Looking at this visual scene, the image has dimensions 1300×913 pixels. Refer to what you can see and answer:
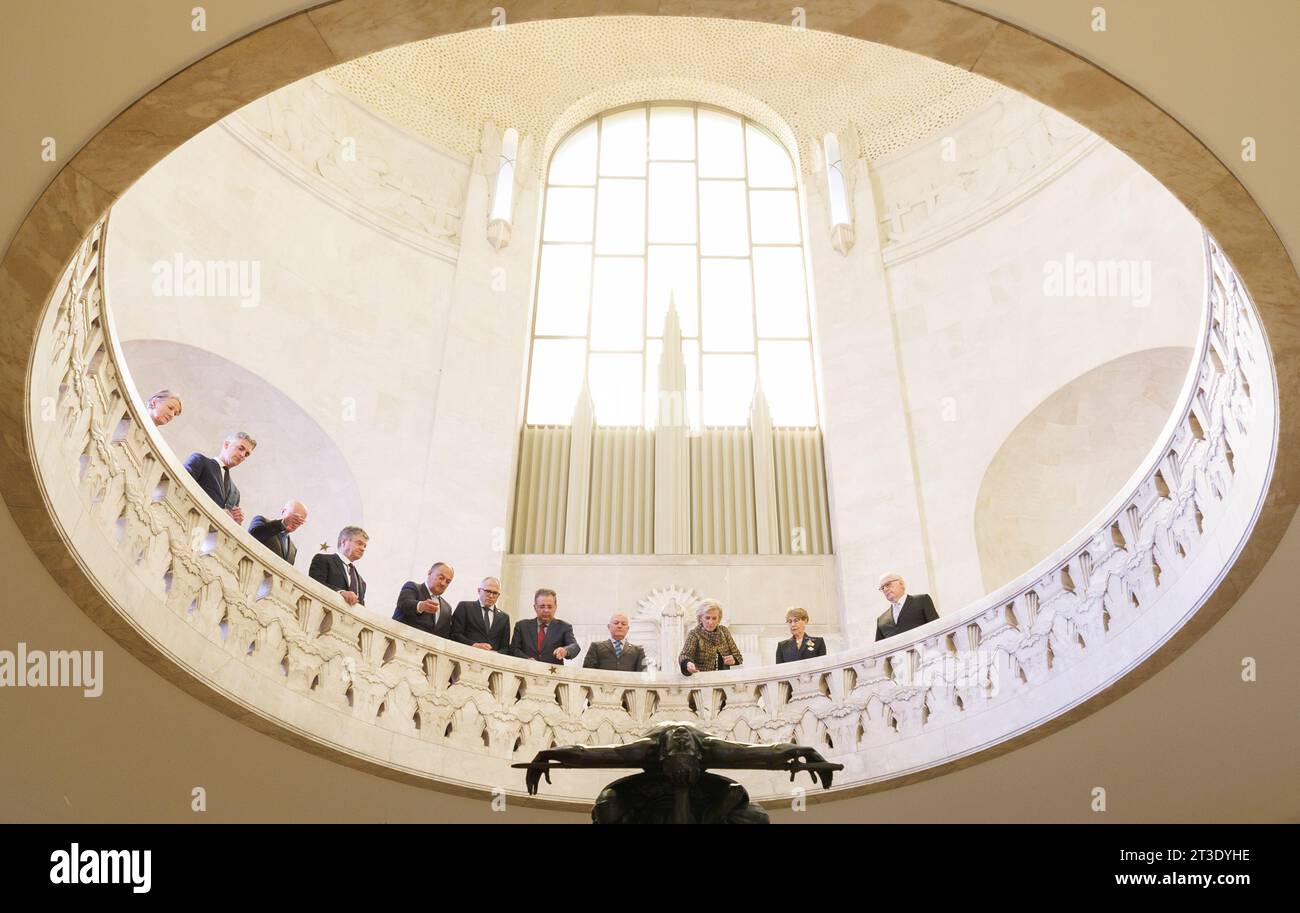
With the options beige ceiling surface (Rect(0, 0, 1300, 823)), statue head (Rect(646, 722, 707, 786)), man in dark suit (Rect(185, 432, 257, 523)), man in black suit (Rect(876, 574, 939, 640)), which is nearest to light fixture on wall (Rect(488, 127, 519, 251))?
man in dark suit (Rect(185, 432, 257, 523))

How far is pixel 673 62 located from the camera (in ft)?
71.5

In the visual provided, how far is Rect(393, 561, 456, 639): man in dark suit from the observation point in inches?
439

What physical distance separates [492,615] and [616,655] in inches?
46.9

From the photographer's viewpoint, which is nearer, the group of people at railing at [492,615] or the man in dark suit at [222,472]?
the man in dark suit at [222,472]

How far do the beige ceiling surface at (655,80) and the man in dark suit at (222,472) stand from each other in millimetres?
10964

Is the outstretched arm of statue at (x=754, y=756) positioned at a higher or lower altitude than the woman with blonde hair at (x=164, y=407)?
lower

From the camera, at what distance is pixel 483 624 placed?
454 inches

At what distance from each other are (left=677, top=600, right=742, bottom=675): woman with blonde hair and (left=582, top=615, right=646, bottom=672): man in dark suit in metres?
0.42

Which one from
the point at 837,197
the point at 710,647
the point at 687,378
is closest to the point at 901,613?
the point at 710,647

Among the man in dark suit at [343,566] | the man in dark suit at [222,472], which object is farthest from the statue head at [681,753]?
the man in dark suit at [222,472]

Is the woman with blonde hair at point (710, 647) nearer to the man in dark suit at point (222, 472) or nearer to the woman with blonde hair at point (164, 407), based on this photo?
the man in dark suit at point (222, 472)

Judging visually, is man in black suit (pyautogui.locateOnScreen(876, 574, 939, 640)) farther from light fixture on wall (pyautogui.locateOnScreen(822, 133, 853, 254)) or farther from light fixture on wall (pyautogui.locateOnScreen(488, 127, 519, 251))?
light fixture on wall (pyautogui.locateOnScreen(488, 127, 519, 251))

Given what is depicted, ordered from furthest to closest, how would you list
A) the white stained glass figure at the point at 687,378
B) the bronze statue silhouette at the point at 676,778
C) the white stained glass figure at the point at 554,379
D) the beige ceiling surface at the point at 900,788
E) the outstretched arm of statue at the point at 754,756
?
the white stained glass figure at the point at 554,379 → the white stained glass figure at the point at 687,378 → the beige ceiling surface at the point at 900,788 → the bronze statue silhouette at the point at 676,778 → the outstretched arm of statue at the point at 754,756

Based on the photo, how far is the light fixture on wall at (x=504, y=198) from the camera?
19609 mm
